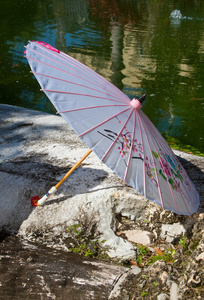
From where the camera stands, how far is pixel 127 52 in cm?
1003

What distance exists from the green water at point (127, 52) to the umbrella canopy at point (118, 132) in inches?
107

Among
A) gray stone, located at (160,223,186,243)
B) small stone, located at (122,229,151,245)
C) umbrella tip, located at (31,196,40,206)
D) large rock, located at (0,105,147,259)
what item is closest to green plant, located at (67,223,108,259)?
large rock, located at (0,105,147,259)

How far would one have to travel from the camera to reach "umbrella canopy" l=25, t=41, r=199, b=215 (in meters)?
2.38

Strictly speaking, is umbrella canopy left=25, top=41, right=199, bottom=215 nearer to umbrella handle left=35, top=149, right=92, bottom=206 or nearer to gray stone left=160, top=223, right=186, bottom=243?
A: gray stone left=160, top=223, right=186, bottom=243

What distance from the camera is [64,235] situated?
3096mm

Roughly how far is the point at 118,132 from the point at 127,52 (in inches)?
317

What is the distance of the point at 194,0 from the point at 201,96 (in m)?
17.7

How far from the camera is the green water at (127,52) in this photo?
6.58 metres

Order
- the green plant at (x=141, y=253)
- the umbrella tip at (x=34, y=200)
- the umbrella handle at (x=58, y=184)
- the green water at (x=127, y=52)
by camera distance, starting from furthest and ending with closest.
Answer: the green water at (x=127, y=52), the umbrella tip at (x=34, y=200), the umbrella handle at (x=58, y=184), the green plant at (x=141, y=253)

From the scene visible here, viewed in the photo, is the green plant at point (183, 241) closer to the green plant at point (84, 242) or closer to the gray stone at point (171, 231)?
the gray stone at point (171, 231)

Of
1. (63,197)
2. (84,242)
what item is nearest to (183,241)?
(84,242)

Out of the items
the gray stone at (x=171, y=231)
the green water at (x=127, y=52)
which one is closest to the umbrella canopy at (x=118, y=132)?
the gray stone at (x=171, y=231)

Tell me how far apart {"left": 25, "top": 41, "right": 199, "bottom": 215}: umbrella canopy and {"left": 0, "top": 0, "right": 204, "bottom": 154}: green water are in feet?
8.89

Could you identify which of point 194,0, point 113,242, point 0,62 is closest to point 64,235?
point 113,242
